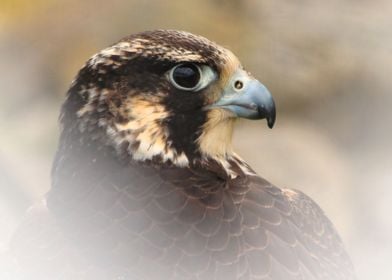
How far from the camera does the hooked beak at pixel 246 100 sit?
186 cm

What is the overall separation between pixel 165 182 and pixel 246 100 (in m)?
0.22

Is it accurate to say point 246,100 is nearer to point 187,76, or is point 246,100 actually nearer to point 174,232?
point 187,76

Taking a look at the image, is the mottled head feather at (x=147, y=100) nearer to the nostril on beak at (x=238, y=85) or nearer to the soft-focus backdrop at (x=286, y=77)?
the nostril on beak at (x=238, y=85)

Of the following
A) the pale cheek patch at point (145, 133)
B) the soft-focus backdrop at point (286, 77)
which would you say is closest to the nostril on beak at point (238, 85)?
the pale cheek patch at point (145, 133)

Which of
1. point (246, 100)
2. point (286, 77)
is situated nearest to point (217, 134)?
point (246, 100)

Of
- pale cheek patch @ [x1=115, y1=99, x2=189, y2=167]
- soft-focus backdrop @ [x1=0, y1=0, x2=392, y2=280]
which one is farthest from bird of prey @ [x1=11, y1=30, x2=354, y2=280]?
soft-focus backdrop @ [x1=0, y1=0, x2=392, y2=280]

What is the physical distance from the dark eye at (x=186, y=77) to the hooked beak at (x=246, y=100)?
6 cm

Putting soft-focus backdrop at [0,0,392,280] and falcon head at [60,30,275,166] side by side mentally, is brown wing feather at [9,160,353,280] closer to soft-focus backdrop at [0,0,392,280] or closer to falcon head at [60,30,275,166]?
falcon head at [60,30,275,166]

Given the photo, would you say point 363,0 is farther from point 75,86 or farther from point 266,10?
point 75,86

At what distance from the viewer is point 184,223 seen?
1.69 metres

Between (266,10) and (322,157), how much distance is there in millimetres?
714

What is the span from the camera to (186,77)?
1.86 metres

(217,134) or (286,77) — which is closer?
(217,134)

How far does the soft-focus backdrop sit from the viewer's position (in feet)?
11.2
